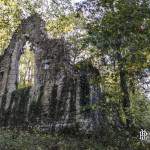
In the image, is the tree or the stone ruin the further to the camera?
the stone ruin

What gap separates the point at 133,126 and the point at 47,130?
4674mm

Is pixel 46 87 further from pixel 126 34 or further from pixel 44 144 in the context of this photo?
pixel 126 34

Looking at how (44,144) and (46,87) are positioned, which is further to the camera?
(46,87)

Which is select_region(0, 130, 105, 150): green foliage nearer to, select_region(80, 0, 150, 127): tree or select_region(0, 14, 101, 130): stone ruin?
select_region(0, 14, 101, 130): stone ruin

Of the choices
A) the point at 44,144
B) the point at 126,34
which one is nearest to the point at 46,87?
the point at 44,144

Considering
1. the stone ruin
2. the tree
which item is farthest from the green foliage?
the tree

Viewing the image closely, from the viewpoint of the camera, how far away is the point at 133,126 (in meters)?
14.8

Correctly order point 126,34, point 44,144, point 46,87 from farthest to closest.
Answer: point 46,87
point 44,144
point 126,34

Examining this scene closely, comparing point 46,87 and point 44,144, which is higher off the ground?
point 46,87

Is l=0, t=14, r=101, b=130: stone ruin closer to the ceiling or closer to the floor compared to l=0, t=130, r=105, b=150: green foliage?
closer to the ceiling

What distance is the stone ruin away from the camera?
682 inches

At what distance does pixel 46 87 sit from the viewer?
19547mm

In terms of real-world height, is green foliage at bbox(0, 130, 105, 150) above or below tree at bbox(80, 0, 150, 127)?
below

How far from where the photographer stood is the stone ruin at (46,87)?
17.3 metres
